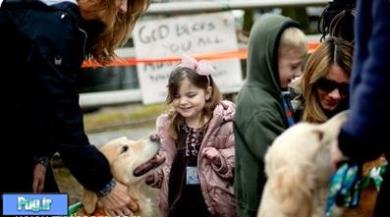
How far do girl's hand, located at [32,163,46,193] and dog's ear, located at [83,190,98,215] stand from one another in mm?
192

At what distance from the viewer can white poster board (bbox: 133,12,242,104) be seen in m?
6.37

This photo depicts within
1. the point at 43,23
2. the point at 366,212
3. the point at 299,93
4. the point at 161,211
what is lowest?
the point at 161,211

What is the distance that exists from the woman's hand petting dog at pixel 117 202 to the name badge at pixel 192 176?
0.37 metres

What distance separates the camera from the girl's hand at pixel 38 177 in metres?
3.41

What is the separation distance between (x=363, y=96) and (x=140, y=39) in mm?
4213

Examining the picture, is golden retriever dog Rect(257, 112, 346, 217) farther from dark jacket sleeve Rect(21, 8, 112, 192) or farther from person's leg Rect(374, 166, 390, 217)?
dark jacket sleeve Rect(21, 8, 112, 192)

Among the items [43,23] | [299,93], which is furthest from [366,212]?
[43,23]

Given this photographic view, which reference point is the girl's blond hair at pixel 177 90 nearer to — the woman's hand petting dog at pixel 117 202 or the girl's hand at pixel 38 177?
the woman's hand petting dog at pixel 117 202

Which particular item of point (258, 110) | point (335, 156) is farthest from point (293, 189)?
point (258, 110)

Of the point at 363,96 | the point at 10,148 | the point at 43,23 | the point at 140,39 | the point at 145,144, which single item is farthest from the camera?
the point at 140,39

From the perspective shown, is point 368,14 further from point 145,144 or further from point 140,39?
point 140,39

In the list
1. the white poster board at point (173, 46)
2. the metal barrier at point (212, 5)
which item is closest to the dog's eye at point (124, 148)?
the white poster board at point (173, 46)

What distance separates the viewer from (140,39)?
250 inches

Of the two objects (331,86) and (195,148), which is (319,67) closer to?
(331,86)
